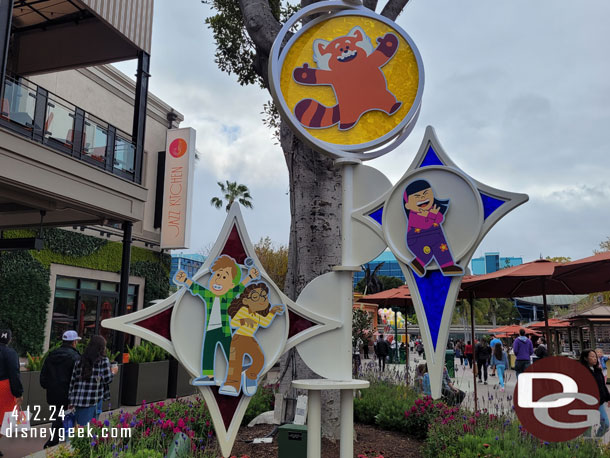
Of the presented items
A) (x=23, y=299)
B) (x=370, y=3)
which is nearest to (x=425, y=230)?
(x=370, y=3)

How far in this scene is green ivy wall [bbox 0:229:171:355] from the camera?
13.3 m

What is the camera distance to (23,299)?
13539mm

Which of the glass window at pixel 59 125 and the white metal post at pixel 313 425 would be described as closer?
the white metal post at pixel 313 425

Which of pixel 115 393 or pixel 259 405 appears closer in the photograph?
pixel 259 405

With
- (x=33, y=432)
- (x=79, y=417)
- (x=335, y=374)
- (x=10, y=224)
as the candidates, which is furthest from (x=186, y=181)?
(x=335, y=374)

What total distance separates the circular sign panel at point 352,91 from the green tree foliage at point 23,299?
1279cm

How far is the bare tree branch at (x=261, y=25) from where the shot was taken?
719 centimetres

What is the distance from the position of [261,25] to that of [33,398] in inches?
285

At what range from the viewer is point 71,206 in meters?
10.5

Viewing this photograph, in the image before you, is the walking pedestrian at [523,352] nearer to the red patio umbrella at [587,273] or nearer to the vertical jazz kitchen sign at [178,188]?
the red patio umbrella at [587,273]

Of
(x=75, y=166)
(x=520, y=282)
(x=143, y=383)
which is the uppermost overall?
(x=75, y=166)

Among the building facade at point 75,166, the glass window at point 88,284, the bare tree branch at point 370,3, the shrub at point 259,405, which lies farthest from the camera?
the glass window at point 88,284

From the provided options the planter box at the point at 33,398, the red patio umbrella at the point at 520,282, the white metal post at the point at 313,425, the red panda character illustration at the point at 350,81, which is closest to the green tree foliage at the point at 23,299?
the planter box at the point at 33,398

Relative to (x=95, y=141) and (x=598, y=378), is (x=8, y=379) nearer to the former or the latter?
(x=95, y=141)
